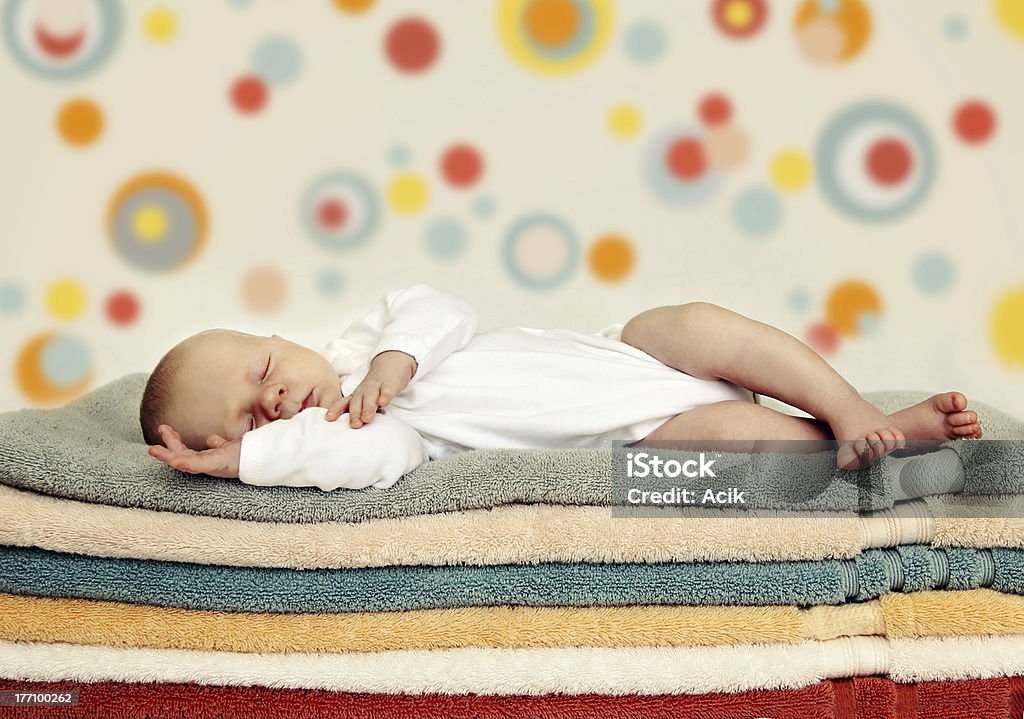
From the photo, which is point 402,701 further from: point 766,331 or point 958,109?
point 958,109

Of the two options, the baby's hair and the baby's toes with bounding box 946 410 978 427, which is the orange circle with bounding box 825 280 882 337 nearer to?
the baby's toes with bounding box 946 410 978 427

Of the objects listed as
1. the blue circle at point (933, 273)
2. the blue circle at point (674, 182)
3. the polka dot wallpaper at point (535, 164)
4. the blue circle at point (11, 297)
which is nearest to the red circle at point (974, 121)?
the polka dot wallpaper at point (535, 164)

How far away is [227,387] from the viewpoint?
1.15 m

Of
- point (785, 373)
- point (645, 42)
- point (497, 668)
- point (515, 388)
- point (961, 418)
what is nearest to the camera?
point (497, 668)

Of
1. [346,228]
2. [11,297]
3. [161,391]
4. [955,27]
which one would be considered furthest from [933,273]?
[11,297]

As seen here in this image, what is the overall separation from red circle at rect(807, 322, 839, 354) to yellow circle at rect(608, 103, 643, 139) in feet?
1.58

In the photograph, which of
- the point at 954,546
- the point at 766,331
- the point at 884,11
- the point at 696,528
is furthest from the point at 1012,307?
the point at 696,528

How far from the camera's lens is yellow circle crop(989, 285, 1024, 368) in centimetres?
179

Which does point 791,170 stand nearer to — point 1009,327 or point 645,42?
point 645,42

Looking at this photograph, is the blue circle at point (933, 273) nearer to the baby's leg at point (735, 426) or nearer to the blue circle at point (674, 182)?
the blue circle at point (674, 182)

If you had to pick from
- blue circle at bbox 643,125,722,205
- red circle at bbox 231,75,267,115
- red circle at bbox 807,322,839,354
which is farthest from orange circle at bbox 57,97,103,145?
red circle at bbox 807,322,839,354

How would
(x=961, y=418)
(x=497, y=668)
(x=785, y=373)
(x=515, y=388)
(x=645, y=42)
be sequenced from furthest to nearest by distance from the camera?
(x=645, y=42) → (x=515, y=388) → (x=785, y=373) → (x=961, y=418) → (x=497, y=668)

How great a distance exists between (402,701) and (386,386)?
0.35m

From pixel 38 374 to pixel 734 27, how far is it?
1.42 metres
